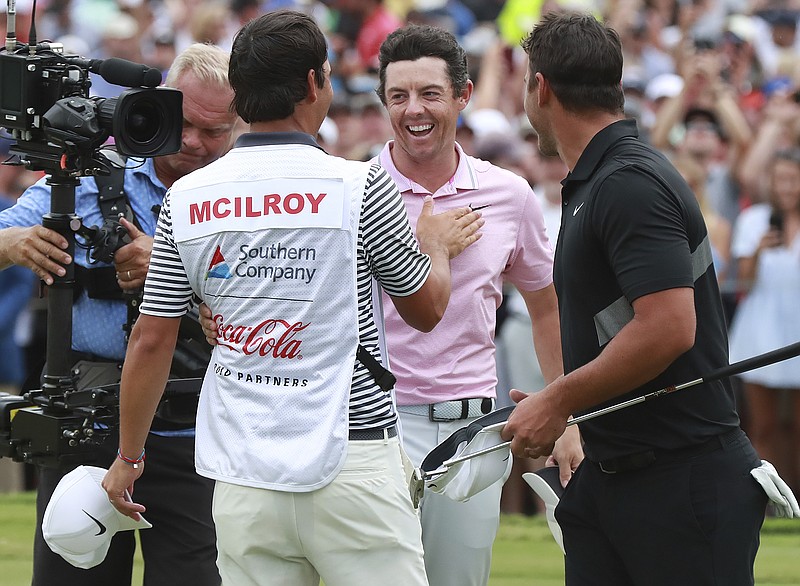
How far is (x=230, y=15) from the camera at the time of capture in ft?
40.0

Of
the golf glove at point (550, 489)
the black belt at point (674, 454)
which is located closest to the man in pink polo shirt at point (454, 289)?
the golf glove at point (550, 489)

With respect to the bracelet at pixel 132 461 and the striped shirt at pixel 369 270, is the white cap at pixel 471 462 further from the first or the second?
the bracelet at pixel 132 461

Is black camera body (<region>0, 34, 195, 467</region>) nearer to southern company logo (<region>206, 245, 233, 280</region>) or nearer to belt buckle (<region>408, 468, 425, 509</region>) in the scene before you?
southern company logo (<region>206, 245, 233, 280</region>)

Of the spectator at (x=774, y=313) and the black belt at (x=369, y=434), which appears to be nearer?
the black belt at (x=369, y=434)

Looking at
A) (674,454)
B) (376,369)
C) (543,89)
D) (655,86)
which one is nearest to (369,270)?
(376,369)

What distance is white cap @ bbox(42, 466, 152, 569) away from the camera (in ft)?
12.0

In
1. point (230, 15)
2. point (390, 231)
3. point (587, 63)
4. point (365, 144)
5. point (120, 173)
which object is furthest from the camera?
point (230, 15)

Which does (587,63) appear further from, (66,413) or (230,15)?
(230,15)

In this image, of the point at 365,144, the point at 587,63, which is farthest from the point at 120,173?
the point at 365,144

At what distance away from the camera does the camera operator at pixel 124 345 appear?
4.18 meters

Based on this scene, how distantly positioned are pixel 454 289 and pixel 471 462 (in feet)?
2.67

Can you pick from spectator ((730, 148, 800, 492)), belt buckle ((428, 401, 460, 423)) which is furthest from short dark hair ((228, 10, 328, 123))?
spectator ((730, 148, 800, 492))

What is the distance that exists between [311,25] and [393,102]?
3.93 feet

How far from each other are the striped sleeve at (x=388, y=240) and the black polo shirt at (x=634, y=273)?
0.46m
